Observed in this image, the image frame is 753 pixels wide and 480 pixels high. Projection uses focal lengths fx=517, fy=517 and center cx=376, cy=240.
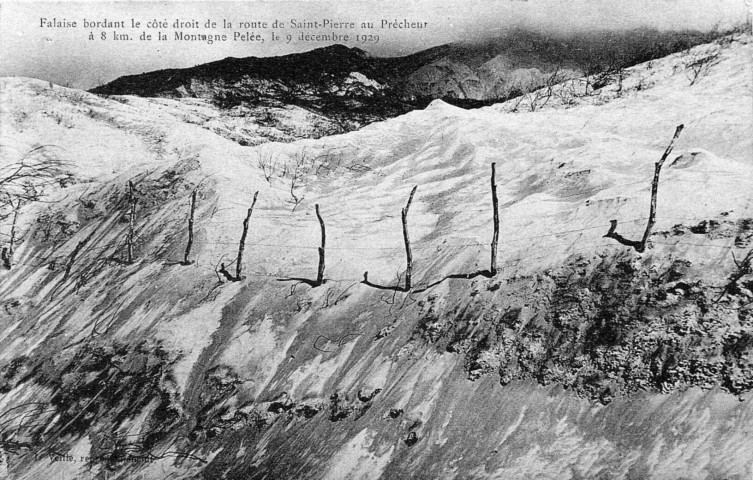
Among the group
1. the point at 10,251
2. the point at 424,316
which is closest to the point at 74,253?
the point at 10,251

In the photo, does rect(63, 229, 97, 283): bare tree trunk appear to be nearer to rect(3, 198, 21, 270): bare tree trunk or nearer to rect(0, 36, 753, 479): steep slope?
rect(0, 36, 753, 479): steep slope

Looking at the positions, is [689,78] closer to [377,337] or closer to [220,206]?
[377,337]

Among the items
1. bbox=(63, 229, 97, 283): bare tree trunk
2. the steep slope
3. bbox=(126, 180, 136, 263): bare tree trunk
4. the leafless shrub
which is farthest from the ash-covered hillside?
bbox=(63, 229, 97, 283): bare tree trunk

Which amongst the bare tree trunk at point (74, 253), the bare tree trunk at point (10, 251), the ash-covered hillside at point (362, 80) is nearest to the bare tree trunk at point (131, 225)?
the bare tree trunk at point (74, 253)

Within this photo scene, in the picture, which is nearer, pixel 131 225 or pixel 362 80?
pixel 131 225

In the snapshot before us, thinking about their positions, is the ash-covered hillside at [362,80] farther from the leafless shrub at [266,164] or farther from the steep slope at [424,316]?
the leafless shrub at [266,164]

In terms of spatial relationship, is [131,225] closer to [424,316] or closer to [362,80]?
[424,316]
